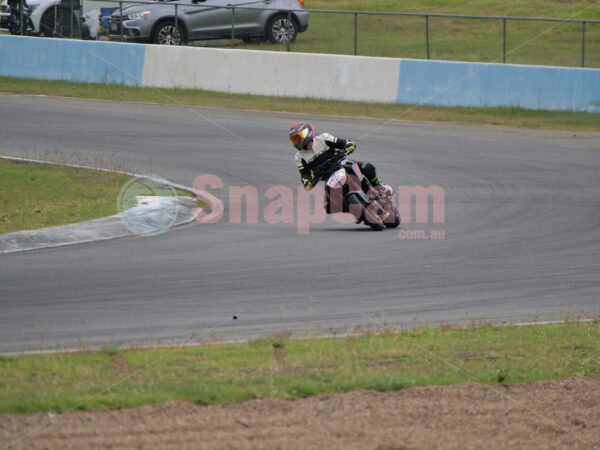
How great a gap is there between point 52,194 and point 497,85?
1469 cm

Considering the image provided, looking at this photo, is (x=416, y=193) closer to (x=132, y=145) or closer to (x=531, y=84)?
(x=132, y=145)

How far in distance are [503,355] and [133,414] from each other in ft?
11.4

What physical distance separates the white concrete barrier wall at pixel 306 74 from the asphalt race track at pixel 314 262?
519 centimetres

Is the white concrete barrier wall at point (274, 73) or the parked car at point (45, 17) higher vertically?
the parked car at point (45, 17)

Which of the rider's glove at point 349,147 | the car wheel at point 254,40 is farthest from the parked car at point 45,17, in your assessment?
the rider's glove at point 349,147

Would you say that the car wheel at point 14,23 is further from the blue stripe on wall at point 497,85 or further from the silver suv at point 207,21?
the blue stripe on wall at point 497,85

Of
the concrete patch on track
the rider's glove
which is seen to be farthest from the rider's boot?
the concrete patch on track

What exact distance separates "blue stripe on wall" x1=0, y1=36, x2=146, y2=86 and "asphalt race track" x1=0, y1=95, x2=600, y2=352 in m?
7.50

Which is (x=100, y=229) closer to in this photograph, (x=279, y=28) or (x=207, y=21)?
(x=207, y=21)

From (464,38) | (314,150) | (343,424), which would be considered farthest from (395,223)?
(464,38)

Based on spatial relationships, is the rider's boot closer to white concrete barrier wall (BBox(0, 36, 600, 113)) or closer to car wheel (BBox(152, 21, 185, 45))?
white concrete barrier wall (BBox(0, 36, 600, 113))

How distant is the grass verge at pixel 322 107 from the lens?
2291 centimetres

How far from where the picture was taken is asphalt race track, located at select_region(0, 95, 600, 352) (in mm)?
8211

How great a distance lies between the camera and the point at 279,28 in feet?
95.0
